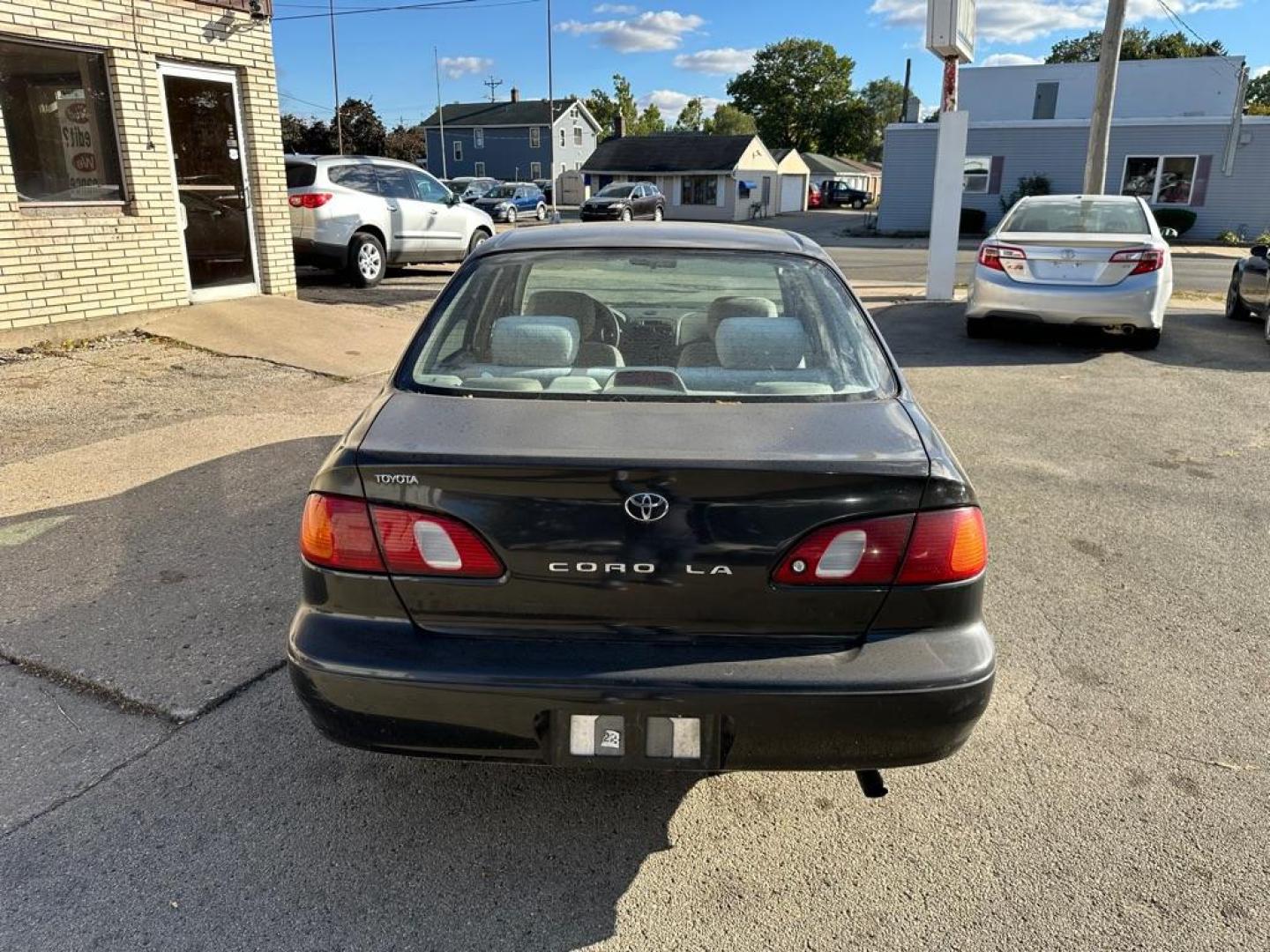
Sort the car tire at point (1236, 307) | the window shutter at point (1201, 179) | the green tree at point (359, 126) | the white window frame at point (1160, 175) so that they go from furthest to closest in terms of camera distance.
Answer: the green tree at point (359, 126) < the white window frame at point (1160, 175) < the window shutter at point (1201, 179) < the car tire at point (1236, 307)

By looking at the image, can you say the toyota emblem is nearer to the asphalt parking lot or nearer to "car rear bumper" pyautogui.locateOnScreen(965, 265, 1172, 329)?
the asphalt parking lot

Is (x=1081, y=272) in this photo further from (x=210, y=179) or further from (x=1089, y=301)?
(x=210, y=179)

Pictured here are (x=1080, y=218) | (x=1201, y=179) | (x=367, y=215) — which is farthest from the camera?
(x=1201, y=179)

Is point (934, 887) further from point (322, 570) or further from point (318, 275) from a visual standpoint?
point (318, 275)

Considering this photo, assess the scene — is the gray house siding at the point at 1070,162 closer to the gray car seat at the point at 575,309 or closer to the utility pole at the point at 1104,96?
the utility pole at the point at 1104,96

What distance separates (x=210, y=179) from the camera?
9.73 meters

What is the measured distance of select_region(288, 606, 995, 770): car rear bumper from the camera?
A: 213 cm

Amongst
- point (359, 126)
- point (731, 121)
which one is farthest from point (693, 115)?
point (359, 126)

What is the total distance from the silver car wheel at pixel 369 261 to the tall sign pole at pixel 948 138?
A: 7.74 metres

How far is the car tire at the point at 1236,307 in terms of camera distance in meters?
11.3

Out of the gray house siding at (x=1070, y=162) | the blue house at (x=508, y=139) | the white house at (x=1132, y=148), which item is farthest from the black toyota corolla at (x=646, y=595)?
the blue house at (x=508, y=139)

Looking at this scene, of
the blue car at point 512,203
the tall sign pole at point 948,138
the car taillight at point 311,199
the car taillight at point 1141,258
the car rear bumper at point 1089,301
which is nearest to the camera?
the car taillight at point 1141,258

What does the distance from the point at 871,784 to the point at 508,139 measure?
232 feet

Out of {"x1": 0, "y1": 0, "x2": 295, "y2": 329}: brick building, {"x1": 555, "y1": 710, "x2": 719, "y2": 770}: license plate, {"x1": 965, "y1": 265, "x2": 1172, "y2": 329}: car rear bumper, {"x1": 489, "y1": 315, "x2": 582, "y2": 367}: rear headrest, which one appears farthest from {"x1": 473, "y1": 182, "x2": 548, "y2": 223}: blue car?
{"x1": 555, "y1": 710, "x2": 719, "y2": 770}: license plate
